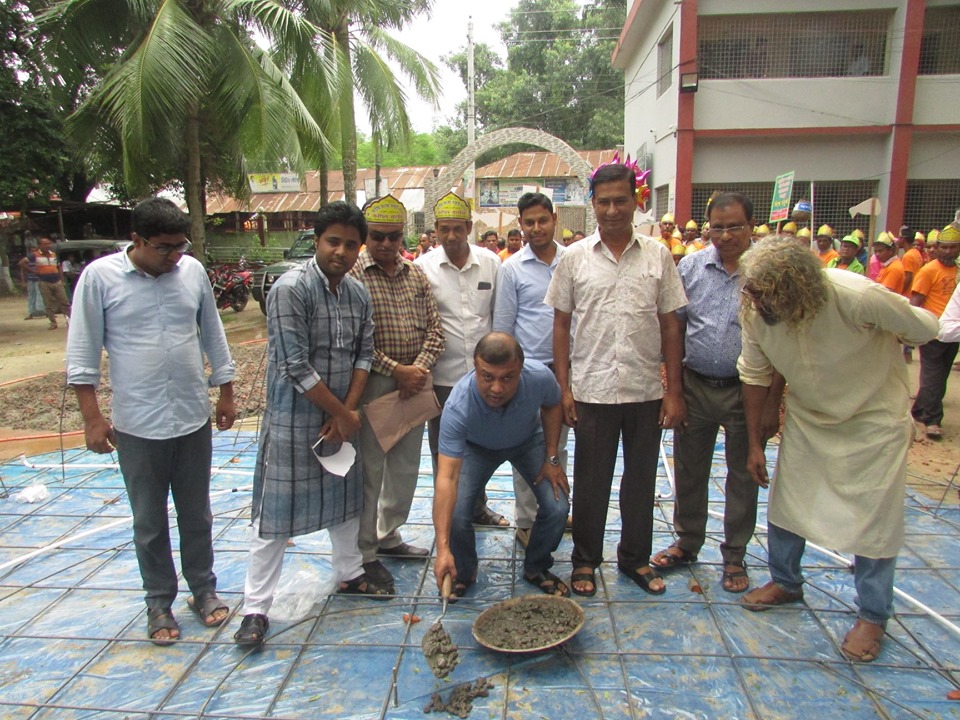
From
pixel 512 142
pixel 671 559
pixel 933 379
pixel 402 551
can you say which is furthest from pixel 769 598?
pixel 512 142

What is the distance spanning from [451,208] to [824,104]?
10.4 m

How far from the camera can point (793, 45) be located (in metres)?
10.9

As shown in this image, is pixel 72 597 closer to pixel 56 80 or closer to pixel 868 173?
pixel 56 80

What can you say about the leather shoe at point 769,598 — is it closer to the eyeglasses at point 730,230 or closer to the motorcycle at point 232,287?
the eyeglasses at point 730,230

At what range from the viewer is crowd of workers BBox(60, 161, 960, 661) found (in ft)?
7.50

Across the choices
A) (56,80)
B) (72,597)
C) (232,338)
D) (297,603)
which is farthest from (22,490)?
(56,80)

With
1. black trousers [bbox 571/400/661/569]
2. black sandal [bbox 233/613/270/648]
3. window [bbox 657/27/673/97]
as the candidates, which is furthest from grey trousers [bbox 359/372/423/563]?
A: window [bbox 657/27/673/97]

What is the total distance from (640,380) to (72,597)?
256 cm

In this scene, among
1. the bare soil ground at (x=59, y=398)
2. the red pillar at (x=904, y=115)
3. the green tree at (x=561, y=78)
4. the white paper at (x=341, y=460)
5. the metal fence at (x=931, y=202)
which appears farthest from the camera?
the green tree at (x=561, y=78)

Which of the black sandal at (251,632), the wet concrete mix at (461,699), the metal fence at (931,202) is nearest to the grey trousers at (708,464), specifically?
the wet concrete mix at (461,699)

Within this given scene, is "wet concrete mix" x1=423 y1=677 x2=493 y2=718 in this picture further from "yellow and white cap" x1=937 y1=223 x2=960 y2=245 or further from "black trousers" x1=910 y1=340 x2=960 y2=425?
"yellow and white cap" x1=937 y1=223 x2=960 y2=245

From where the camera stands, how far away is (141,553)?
2498 mm

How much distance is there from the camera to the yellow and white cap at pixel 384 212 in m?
2.74

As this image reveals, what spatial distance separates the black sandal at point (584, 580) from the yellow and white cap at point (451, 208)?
1.67 m
